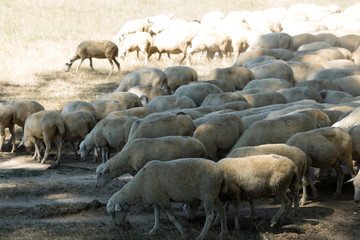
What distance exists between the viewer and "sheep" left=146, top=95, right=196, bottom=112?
13.8 metres

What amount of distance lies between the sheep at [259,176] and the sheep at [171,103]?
664 cm

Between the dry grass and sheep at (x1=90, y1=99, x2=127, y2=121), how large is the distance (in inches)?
116

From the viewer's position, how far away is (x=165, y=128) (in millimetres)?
9789

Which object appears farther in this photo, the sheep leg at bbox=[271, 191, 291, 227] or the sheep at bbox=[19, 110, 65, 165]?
the sheep at bbox=[19, 110, 65, 165]

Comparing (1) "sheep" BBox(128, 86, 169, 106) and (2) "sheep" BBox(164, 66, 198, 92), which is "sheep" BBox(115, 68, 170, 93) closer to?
(2) "sheep" BBox(164, 66, 198, 92)

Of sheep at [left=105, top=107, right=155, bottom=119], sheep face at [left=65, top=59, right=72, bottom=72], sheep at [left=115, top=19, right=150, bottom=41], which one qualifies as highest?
sheep at [left=115, top=19, right=150, bottom=41]

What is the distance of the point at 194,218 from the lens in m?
7.62

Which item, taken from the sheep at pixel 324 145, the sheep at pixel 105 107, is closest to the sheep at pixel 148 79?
the sheep at pixel 105 107

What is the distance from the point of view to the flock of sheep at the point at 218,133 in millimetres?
6965

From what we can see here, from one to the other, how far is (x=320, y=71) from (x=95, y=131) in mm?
8767

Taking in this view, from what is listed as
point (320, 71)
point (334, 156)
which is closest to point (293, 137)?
point (334, 156)

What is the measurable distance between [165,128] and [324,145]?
2982mm

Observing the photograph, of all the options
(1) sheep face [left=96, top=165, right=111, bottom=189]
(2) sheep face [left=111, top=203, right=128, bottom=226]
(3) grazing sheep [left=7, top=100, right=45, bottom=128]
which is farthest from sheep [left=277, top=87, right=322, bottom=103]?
(2) sheep face [left=111, top=203, right=128, bottom=226]

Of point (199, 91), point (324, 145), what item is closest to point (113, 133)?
point (199, 91)
